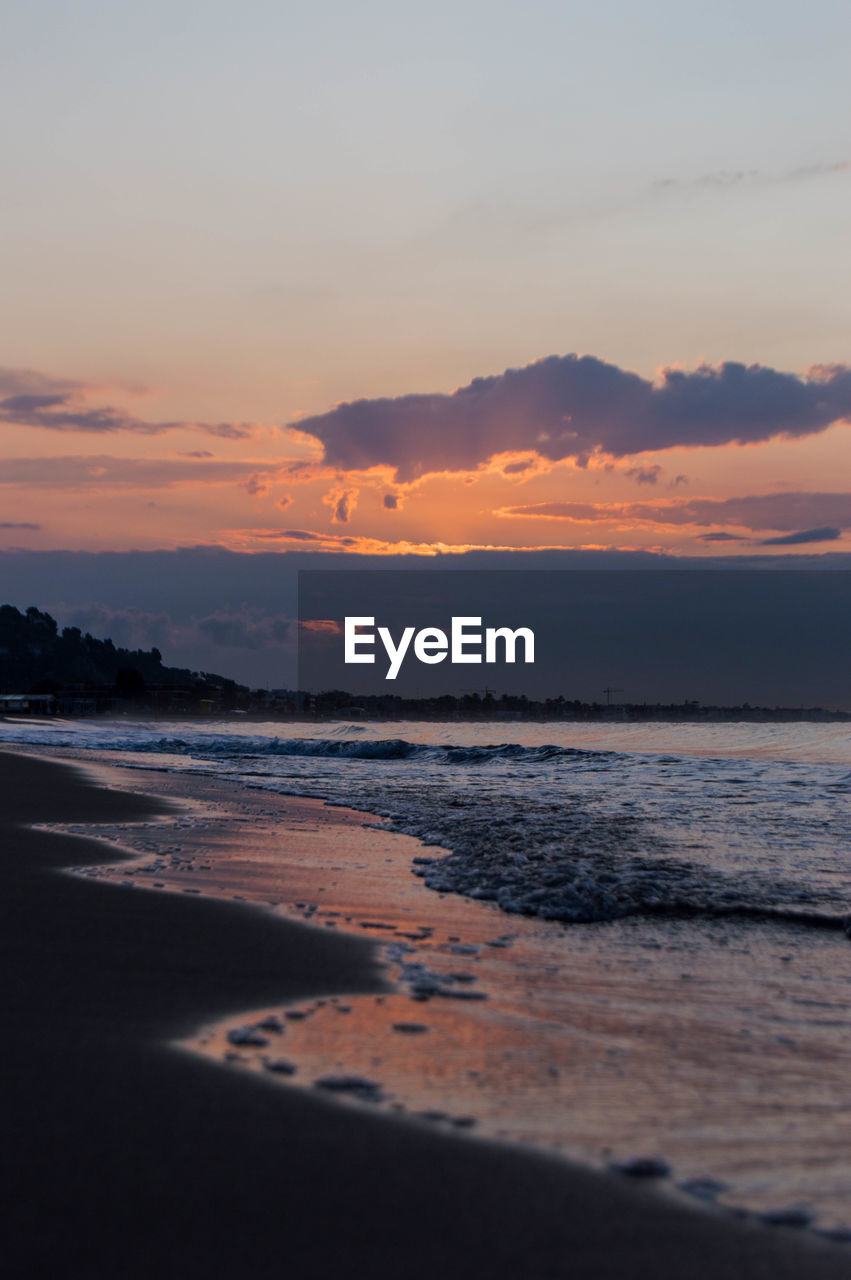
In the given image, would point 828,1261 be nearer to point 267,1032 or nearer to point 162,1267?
point 162,1267

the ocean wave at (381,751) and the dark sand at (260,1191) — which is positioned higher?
the dark sand at (260,1191)

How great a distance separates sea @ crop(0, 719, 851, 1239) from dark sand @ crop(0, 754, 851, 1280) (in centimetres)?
18

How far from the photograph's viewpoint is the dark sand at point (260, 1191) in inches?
80.7

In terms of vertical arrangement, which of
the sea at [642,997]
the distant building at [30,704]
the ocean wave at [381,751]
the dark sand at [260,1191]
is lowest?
the distant building at [30,704]

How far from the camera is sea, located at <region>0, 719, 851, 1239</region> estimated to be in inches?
106

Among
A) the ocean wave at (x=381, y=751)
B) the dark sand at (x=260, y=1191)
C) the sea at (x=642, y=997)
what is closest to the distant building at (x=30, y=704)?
the ocean wave at (x=381, y=751)

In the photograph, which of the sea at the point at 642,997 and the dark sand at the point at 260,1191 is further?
the sea at the point at 642,997

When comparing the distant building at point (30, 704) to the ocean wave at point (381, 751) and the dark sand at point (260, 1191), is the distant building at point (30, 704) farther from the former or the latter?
the dark sand at point (260, 1191)

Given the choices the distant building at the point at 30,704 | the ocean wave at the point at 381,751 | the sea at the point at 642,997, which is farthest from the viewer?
the distant building at the point at 30,704

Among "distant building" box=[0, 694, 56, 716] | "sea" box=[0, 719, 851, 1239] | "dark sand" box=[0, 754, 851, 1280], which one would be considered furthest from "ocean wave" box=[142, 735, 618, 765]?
"distant building" box=[0, 694, 56, 716]

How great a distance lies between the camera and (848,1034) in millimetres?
3682

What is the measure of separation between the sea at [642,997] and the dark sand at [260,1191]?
0.18m

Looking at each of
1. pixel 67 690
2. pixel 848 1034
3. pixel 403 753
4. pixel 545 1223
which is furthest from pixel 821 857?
pixel 67 690

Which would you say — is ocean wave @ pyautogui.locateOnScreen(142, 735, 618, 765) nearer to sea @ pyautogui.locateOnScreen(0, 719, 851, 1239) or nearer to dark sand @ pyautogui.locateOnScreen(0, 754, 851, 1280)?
sea @ pyautogui.locateOnScreen(0, 719, 851, 1239)
